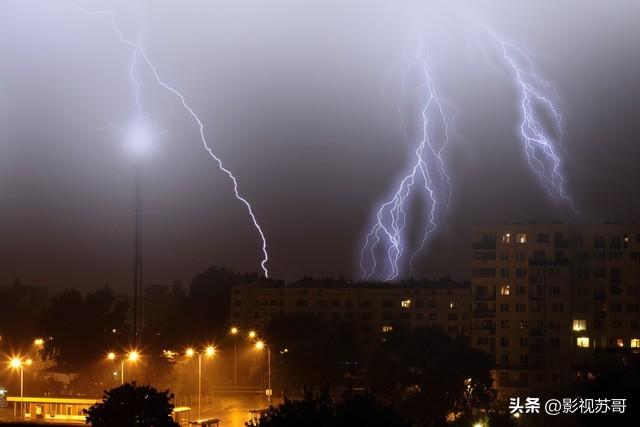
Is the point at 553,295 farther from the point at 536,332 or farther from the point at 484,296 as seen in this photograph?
the point at 484,296

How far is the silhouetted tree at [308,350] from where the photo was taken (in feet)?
132

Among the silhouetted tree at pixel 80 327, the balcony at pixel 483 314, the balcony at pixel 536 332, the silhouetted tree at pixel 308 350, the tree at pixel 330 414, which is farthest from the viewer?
the silhouetted tree at pixel 80 327

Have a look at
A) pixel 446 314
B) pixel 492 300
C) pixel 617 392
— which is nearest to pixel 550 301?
pixel 492 300

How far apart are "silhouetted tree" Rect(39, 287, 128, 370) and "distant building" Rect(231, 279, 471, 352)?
24.5 feet

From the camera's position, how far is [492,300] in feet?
131

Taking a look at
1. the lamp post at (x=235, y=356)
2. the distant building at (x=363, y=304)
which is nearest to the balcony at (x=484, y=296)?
the distant building at (x=363, y=304)

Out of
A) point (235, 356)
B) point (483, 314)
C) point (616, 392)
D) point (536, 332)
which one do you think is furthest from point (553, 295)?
point (616, 392)

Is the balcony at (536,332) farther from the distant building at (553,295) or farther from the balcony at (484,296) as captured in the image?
the balcony at (484,296)

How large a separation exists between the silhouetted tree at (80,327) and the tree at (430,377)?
552 inches

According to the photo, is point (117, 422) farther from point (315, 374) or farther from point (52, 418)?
point (315, 374)

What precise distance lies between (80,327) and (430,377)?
63.6ft

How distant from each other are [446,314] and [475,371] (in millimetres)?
19443

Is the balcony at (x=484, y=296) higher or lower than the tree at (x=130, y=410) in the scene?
higher

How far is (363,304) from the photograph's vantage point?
5244 centimetres
